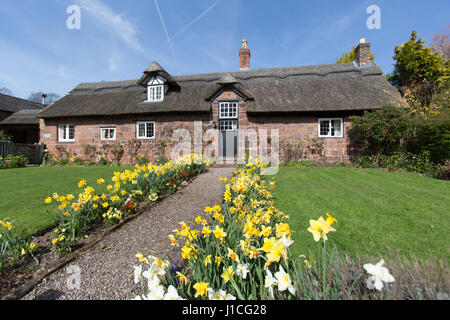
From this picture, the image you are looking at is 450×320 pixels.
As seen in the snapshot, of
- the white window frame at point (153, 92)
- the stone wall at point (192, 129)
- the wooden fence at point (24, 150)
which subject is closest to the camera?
the stone wall at point (192, 129)

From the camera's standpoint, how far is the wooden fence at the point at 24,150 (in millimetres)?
12836

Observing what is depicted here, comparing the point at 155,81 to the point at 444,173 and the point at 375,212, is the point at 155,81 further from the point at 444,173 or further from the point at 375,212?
the point at 444,173

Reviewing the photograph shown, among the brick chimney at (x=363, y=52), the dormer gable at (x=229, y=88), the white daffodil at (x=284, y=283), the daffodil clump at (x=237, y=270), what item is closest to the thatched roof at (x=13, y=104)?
the dormer gable at (x=229, y=88)

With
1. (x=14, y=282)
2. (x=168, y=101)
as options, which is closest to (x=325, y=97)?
(x=168, y=101)

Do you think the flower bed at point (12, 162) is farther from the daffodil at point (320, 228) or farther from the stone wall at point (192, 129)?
the daffodil at point (320, 228)

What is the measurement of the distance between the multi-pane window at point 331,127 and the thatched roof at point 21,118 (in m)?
24.7

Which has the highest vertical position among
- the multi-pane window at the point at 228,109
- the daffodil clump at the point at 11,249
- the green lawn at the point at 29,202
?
the multi-pane window at the point at 228,109

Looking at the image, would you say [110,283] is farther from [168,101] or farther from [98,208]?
[168,101]

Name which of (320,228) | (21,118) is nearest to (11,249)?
(320,228)

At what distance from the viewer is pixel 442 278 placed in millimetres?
1139

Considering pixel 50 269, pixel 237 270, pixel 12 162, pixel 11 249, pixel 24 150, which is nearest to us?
pixel 237 270

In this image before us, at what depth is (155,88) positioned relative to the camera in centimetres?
1484

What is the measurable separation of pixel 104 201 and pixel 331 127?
12.9m

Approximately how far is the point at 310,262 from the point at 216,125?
39.4 feet
